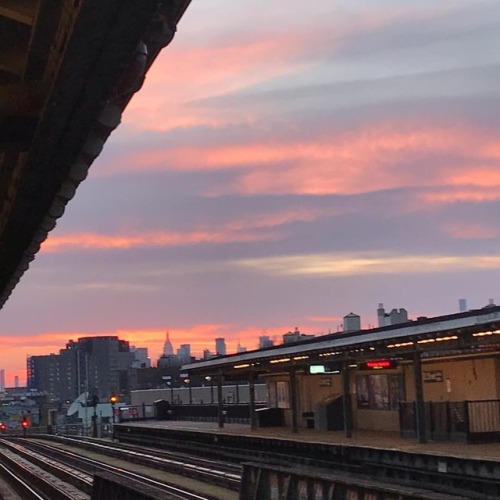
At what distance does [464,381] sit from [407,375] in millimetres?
3809

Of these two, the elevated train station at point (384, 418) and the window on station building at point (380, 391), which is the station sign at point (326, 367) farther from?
the window on station building at point (380, 391)

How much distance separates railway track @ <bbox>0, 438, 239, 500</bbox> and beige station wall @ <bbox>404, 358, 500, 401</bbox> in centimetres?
778

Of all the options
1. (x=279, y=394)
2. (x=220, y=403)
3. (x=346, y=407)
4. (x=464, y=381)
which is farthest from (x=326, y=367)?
(x=220, y=403)

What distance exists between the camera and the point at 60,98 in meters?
6.20

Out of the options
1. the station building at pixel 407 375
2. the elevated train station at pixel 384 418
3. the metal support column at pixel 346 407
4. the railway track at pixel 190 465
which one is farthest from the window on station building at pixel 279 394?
the metal support column at pixel 346 407

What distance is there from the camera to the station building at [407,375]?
2283 centimetres

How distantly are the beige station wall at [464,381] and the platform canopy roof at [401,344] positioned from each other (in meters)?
0.72

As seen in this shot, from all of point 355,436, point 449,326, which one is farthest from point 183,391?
point 449,326

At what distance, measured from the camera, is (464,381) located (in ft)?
83.9

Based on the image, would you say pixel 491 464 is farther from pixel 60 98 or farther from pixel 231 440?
pixel 231 440

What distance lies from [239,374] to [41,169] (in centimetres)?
3723

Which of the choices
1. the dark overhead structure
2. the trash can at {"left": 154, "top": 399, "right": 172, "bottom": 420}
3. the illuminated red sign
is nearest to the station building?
the illuminated red sign

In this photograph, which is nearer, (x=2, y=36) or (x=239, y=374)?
(x=2, y=36)

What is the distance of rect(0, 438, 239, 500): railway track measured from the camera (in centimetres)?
2001
